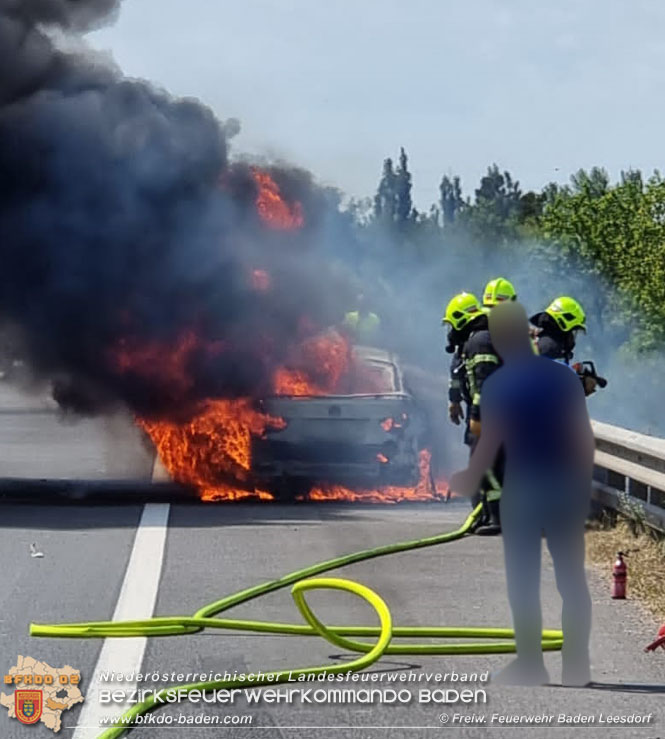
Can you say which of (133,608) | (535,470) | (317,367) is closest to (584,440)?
(535,470)

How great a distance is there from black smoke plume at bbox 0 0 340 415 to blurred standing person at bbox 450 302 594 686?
13211mm

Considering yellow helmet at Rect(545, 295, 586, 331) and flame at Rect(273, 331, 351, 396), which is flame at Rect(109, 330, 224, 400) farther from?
yellow helmet at Rect(545, 295, 586, 331)

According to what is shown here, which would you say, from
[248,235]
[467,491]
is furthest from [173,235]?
[467,491]

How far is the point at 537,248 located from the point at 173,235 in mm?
9834

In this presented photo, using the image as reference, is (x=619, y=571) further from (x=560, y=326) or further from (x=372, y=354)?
(x=372, y=354)

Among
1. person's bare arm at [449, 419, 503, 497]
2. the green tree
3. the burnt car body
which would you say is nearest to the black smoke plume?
the burnt car body

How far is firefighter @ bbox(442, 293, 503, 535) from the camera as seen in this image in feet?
5.42

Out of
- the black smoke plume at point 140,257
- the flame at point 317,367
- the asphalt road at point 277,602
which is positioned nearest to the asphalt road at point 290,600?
the asphalt road at point 277,602

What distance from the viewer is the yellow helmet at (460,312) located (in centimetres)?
208

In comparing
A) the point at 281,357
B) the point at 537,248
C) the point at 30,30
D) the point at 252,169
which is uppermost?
the point at 30,30

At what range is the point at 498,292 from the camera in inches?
72.6

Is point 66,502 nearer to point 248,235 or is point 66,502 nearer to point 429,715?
point 248,235

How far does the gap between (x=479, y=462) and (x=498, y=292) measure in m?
0.33

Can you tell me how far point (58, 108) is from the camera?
1708 cm
